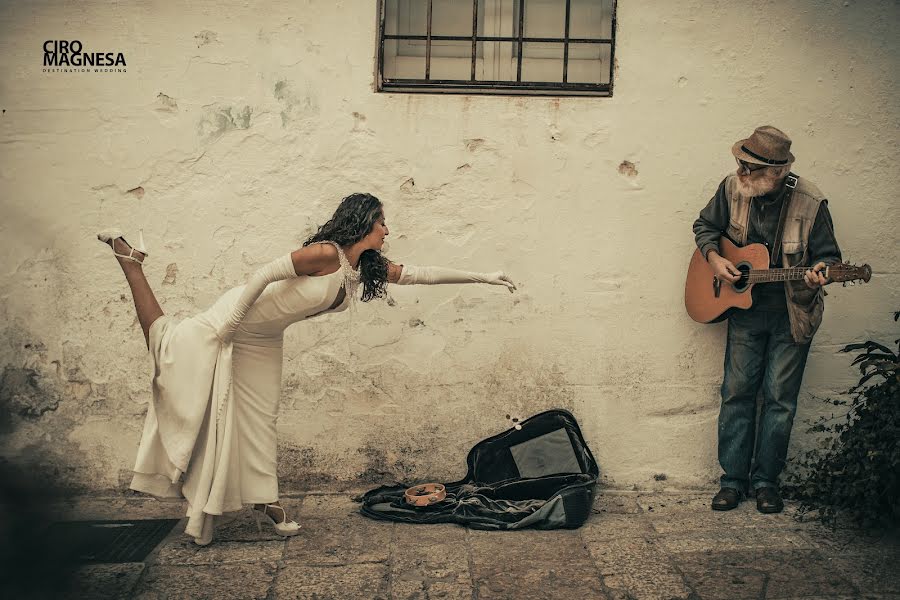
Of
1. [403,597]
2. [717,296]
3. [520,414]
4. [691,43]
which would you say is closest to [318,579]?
[403,597]

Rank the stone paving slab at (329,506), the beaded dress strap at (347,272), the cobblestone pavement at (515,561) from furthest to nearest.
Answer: the stone paving slab at (329,506) → the beaded dress strap at (347,272) → the cobblestone pavement at (515,561)

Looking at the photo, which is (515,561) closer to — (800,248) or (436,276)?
(436,276)

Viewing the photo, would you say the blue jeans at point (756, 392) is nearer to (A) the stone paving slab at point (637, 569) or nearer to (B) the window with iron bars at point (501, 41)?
(A) the stone paving slab at point (637, 569)

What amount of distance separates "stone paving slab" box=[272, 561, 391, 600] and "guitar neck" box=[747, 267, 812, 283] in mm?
2433

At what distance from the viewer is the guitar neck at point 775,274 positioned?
14.7 ft

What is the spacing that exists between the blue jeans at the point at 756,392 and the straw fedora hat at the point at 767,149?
0.83 m

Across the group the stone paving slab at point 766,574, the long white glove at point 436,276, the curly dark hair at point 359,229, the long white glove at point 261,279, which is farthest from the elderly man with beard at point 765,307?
the long white glove at point 261,279

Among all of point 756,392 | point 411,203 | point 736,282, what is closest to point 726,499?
point 756,392

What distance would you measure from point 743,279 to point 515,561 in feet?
6.41

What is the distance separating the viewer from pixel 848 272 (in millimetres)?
4301

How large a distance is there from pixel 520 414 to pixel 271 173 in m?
2.04

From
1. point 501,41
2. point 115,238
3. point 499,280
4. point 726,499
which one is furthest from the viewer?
point 501,41

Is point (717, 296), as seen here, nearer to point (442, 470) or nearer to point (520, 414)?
point (520, 414)

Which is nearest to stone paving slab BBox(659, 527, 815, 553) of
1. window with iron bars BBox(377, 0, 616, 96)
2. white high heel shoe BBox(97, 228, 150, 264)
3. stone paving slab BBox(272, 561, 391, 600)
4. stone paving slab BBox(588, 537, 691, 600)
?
stone paving slab BBox(588, 537, 691, 600)
